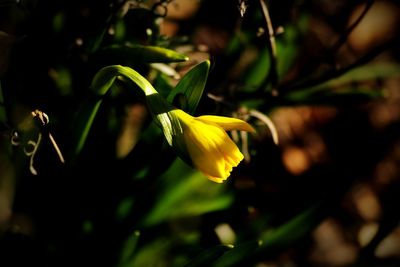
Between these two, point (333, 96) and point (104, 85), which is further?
point (333, 96)

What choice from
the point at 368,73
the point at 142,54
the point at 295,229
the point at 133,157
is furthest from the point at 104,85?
the point at 368,73

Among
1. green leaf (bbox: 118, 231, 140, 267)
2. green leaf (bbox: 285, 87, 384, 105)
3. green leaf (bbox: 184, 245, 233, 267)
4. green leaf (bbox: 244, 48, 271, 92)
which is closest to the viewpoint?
green leaf (bbox: 184, 245, 233, 267)

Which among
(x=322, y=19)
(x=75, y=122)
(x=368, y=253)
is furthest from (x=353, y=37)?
(x=75, y=122)

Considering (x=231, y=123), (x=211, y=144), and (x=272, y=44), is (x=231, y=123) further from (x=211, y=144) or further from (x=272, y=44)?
(x=272, y=44)

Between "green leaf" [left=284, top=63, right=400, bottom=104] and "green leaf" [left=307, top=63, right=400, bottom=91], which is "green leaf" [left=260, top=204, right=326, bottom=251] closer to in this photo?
"green leaf" [left=284, top=63, right=400, bottom=104]

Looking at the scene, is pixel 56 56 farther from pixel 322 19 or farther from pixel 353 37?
pixel 353 37

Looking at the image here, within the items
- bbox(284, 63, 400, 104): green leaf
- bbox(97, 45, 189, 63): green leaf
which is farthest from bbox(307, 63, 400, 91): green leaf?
bbox(97, 45, 189, 63): green leaf

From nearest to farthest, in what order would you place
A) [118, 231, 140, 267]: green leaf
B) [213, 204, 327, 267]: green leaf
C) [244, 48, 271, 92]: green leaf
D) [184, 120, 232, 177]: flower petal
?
[184, 120, 232, 177]: flower petal → [118, 231, 140, 267]: green leaf → [213, 204, 327, 267]: green leaf → [244, 48, 271, 92]: green leaf
